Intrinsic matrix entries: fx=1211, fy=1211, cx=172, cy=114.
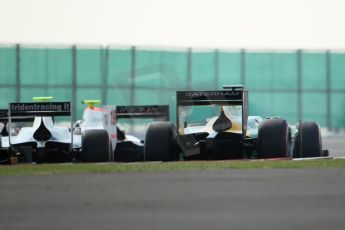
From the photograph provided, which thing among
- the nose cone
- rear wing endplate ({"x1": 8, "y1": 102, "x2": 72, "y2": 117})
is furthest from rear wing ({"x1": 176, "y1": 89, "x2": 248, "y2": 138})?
rear wing endplate ({"x1": 8, "y1": 102, "x2": 72, "y2": 117})

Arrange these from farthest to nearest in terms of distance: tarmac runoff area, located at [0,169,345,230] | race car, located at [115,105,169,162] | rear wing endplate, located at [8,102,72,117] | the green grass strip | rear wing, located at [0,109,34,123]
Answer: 1. race car, located at [115,105,169,162]
2. rear wing, located at [0,109,34,123]
3. rear wing endplate, located at [8,102,72,117]
4. the green grass strip
5. tarmac runoff area, located at [0,169,345,230]

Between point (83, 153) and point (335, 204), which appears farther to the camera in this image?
point (83, 153)

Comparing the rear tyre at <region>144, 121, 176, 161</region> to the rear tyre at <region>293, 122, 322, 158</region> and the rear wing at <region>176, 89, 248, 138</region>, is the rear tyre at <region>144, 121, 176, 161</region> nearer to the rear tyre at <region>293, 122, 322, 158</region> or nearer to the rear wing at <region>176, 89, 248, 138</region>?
the rear wing at <region>176, 89, 248, 138</region>

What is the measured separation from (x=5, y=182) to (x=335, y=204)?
510 centimetres

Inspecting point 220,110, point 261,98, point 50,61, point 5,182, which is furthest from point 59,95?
point 5,182

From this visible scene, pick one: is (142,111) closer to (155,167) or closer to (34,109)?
(34,109)

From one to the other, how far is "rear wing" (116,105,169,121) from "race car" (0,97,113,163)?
164 centimetres

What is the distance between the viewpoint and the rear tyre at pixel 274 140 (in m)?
23.0

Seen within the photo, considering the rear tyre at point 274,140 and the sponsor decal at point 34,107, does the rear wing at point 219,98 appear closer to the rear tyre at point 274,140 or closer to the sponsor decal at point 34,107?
the rear tyre at point 274,140

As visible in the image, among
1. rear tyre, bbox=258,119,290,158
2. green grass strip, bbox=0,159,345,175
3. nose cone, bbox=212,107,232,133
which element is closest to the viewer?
green grass strip, bbox=0,159,345,175

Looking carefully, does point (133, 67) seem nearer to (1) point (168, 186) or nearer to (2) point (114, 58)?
(2) point (114, 58)

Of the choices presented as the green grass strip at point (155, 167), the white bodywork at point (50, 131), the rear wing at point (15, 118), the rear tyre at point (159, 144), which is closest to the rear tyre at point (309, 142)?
the rear tyre at point (159, 144)

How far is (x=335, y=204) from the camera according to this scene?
1191 cm

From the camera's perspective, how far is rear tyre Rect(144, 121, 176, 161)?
926 inches
